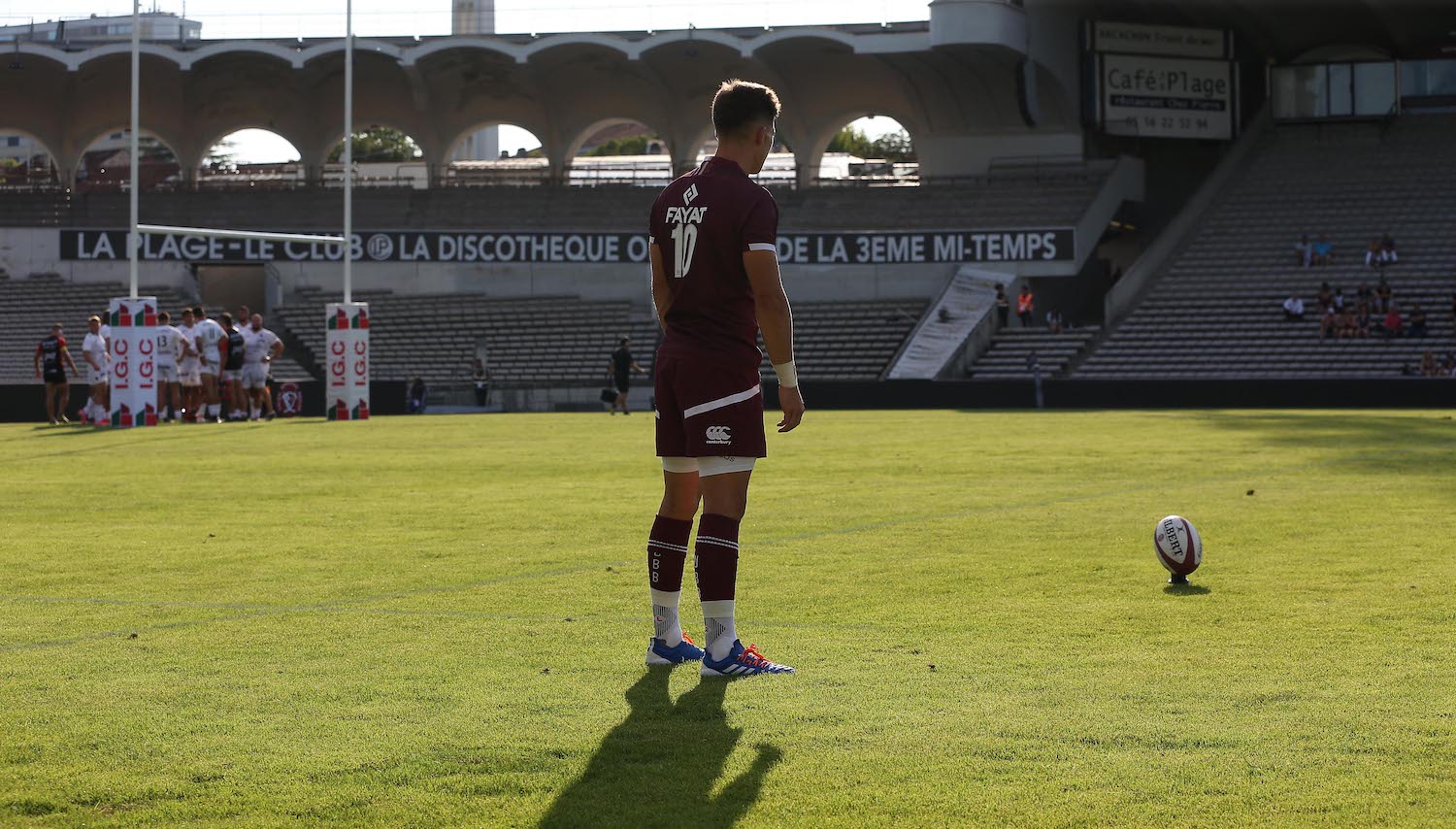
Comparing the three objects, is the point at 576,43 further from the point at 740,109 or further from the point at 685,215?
the point at 685,215

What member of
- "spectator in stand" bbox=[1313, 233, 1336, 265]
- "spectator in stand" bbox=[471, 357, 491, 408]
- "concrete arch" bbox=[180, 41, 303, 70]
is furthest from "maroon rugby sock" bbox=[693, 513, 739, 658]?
"concrete arch" bbox=[180, 41, 303, 70]

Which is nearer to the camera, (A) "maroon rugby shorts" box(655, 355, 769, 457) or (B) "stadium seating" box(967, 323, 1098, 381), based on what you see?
(A) "maroon rugby shorts" box(655, 355, 769, 457)

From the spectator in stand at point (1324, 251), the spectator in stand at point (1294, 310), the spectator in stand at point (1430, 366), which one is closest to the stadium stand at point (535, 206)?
the spectator in stand at point (1324, 251)

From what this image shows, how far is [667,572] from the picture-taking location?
630 centimetres

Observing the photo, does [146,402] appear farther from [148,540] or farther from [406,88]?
[406,88]

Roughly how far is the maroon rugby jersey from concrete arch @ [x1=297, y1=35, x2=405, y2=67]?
49.4 meters

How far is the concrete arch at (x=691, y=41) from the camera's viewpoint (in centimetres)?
5222

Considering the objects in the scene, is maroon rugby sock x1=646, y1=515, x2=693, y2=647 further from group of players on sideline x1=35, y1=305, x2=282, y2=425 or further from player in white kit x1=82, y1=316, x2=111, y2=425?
group of players on sideline x1=35, y1=305, x2=282, y2=425

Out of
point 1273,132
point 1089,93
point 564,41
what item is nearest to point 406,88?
point 564,41

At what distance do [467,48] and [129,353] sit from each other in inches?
1074

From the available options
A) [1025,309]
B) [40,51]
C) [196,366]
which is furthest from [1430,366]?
[40,51]

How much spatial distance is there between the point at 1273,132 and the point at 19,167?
44106mm

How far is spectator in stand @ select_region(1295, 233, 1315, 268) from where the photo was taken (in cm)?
4566

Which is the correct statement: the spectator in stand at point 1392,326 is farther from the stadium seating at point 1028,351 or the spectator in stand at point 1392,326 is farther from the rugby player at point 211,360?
the rugby player at point 211,360
